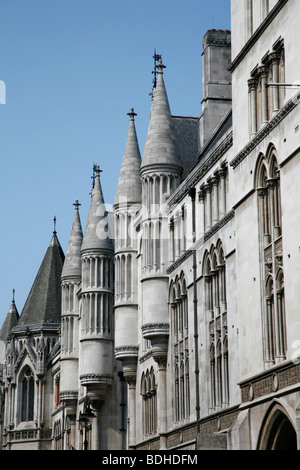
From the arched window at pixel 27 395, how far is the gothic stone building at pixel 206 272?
1169cm

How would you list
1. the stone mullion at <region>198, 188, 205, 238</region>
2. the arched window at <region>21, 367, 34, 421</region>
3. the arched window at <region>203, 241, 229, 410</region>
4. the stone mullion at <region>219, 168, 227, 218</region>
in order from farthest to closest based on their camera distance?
1. the arched window at <region>21, 367, 34, 421</region>
2. the stone mullion at <region>198, 188, 205, 238</region>
3. the stone mullion at <region>219, 168, 227, 218</region>
4. the arched window at <region>203, 241, 229, 410</region>

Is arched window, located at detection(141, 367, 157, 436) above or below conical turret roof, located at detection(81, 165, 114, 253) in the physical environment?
below

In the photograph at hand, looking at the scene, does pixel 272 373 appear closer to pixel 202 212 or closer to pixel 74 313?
pixel 202 212

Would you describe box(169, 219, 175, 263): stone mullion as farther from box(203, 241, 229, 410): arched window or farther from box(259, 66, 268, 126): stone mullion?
box(259, 66, 268, 126): stone mullion

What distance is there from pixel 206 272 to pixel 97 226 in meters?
22.4

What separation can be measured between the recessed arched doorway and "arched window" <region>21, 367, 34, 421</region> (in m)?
64.1

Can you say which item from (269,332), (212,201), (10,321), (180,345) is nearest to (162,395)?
(180,345)

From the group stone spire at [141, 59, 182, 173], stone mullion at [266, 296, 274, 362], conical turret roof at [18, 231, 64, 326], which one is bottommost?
stone mullion at [266, 296, 274, 362]

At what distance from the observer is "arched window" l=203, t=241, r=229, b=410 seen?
3950 centimetres

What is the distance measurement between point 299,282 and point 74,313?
43.3 m

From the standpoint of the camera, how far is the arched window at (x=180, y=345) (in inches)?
1791

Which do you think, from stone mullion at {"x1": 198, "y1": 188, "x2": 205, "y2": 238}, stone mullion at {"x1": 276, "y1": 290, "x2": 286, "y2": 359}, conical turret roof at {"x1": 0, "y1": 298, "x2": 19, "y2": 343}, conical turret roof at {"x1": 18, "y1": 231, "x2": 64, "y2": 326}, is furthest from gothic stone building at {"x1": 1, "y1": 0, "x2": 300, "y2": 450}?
conical turret roof at {"x1": 0, "y1": 298, "x2": 19, "y2": 343}

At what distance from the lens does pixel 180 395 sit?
46.1 meters

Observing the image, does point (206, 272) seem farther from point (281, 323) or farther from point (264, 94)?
point (281, 323)
